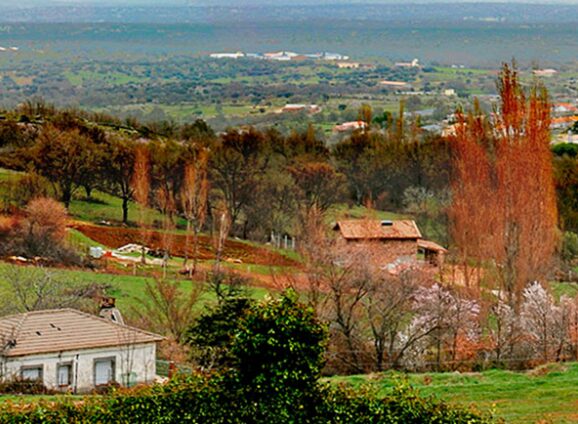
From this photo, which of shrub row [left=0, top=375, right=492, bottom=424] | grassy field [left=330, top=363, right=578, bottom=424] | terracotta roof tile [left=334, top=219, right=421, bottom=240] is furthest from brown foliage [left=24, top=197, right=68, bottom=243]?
shrub row [left=0, top=375, right=492, bottom=424]

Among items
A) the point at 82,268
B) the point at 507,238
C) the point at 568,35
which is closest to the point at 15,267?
the point at 82,268

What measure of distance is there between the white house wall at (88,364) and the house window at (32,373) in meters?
0.06

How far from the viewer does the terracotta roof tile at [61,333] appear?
22.4 metres

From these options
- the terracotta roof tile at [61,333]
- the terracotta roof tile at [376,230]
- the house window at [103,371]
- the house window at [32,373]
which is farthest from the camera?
the terracotta roof tile at [376,230]

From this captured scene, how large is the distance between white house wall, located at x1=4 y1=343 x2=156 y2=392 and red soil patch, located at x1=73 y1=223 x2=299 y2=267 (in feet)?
55.2

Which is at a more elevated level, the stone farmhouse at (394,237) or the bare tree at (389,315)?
the bare tree at (389,315)

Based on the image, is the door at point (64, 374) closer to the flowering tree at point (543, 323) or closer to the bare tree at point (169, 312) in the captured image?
the bare tree at point (169, 312)

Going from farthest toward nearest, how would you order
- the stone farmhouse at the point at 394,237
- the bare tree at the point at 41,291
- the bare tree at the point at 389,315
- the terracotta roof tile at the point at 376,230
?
the terracotta roof tile at the point at 376,230
the stone farmhouse at the point at 394,237
the bare tree at the point at 41,291
the bare tree at the point at 389,315

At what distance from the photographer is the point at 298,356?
52.5 feet

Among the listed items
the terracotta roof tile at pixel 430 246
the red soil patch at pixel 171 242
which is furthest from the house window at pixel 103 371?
the terracotta roof tile at pixel 430 246

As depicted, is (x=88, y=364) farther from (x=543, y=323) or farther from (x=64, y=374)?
(x=543, y=323)

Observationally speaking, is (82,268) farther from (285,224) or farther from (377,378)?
(377,378)

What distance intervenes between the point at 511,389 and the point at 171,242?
2226 cm

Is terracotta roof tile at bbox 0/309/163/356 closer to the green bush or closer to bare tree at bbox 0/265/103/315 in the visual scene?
bare tree at bbox 0/265/103/315
